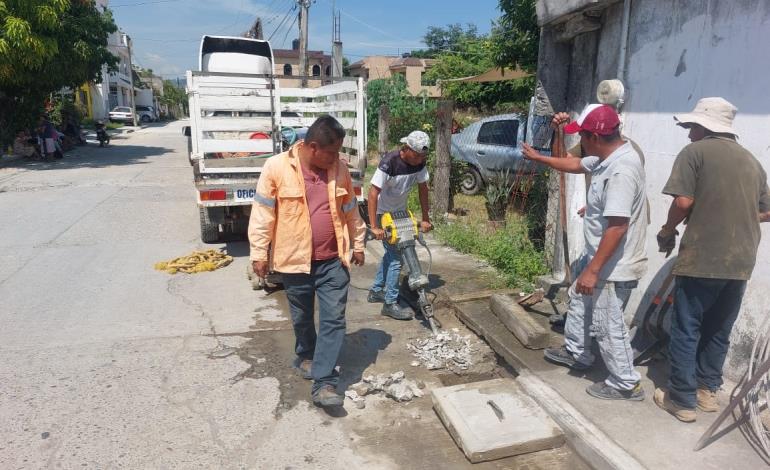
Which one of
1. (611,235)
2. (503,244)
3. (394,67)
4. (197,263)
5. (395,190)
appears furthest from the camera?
(394,67)

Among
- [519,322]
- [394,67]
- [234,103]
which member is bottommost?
[519,322]

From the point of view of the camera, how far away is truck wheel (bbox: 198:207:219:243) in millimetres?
7149

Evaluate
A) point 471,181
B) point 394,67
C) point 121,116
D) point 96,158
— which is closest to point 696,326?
point 471,181

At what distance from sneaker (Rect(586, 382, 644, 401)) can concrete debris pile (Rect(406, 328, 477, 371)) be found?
3.36ft

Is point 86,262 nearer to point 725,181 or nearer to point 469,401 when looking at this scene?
point 469,401

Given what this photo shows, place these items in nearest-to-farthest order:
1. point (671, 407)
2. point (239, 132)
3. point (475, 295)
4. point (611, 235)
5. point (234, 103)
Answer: point (611, 235) → point (671, 407) → point (475, 295) → point (234, 103) → point (239, 132)

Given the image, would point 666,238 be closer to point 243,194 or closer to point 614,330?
point 614,330

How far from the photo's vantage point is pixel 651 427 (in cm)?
303

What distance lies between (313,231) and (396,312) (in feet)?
5.88

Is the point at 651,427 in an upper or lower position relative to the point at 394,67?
lower

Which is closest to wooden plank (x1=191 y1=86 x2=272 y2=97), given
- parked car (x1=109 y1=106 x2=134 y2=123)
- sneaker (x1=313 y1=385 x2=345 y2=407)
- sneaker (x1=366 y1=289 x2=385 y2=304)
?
sneaker (x1=366 y1=289 x2=385 y2=304)

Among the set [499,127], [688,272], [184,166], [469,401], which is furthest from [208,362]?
[184,166]

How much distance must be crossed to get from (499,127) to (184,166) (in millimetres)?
10331

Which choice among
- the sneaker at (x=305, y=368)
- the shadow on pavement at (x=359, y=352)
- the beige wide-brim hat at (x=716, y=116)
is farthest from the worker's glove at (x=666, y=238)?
the sneaker at (x=305, y=368)
